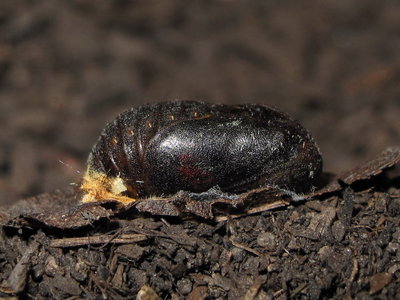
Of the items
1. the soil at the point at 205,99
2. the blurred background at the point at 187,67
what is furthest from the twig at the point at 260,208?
the blurred background at the point at 187,67

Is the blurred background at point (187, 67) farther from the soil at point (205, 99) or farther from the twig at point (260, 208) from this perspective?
the twig at point (260, 208)

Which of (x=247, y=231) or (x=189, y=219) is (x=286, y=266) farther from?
(x=189, y=219)

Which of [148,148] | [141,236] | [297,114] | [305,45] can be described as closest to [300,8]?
[305,45]

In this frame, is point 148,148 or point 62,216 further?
point 148,148

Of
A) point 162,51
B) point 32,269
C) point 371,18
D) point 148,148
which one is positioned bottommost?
point 32,269

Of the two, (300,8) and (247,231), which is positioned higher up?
(300,8)

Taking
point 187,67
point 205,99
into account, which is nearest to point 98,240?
point 205,99

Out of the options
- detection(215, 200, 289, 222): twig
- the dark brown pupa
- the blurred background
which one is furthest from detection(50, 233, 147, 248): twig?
the blurred background
